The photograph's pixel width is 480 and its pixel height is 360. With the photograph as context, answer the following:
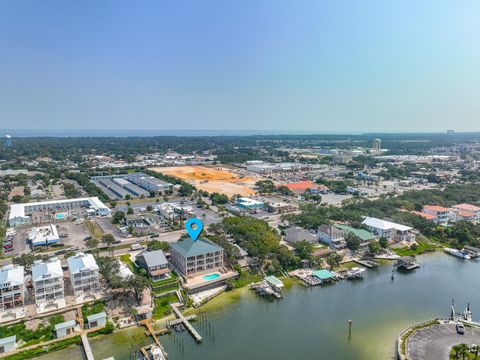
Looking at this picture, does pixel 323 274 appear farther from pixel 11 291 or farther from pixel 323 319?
pixel 11 291

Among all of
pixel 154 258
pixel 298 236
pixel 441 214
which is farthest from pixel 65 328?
pixel 441 214

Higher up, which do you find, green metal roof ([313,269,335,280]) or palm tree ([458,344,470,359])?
palm tree ([458,344,470,359])

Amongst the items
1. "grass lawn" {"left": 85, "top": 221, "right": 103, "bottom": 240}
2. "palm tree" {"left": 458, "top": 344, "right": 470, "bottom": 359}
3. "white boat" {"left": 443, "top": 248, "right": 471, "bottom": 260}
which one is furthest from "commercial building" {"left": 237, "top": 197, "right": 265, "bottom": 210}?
"palm tree" {"left": 458, "top": 344, "right": 470, "bottom": 359}

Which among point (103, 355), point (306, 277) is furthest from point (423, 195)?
point (103, 355)

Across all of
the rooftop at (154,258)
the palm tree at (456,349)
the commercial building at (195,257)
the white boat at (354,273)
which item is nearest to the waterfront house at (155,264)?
the rooftop at (154,258)

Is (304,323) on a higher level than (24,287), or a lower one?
lower

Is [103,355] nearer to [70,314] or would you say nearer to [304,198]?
[70,314]

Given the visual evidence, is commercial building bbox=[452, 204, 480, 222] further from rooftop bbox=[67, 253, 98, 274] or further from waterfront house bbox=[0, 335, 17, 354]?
waterfront house bbox=[0, 335, 17, 354]
